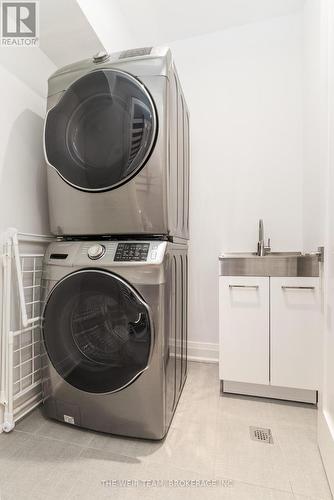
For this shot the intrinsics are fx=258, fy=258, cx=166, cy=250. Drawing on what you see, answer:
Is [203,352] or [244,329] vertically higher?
[244,329]

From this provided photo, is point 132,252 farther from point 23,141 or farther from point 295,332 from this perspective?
point 295,332

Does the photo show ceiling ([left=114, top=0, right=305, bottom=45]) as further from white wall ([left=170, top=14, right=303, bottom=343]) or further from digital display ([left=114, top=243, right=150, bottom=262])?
digital display ([left=114, top=243, right=150, bottom=262])

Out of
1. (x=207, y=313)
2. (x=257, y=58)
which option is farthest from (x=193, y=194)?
(x=257, y=58)

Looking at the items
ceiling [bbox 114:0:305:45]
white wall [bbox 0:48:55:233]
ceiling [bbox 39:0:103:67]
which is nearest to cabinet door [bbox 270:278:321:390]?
white wall [bbox 0:48:55:233]

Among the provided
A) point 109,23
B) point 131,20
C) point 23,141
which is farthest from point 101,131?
point 131,20

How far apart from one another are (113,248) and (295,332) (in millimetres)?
1141

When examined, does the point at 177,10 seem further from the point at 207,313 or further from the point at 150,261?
the point at 207,313

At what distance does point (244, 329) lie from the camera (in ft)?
5.13

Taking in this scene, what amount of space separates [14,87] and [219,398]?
2130 mm

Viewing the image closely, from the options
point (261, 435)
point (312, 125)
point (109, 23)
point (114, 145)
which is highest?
point (109, 23)

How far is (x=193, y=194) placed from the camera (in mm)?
2162

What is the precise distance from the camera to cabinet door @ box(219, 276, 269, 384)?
5.04 ft

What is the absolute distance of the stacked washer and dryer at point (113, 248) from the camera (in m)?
1.15

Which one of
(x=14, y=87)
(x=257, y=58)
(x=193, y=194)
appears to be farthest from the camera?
(x=193, y=194)
